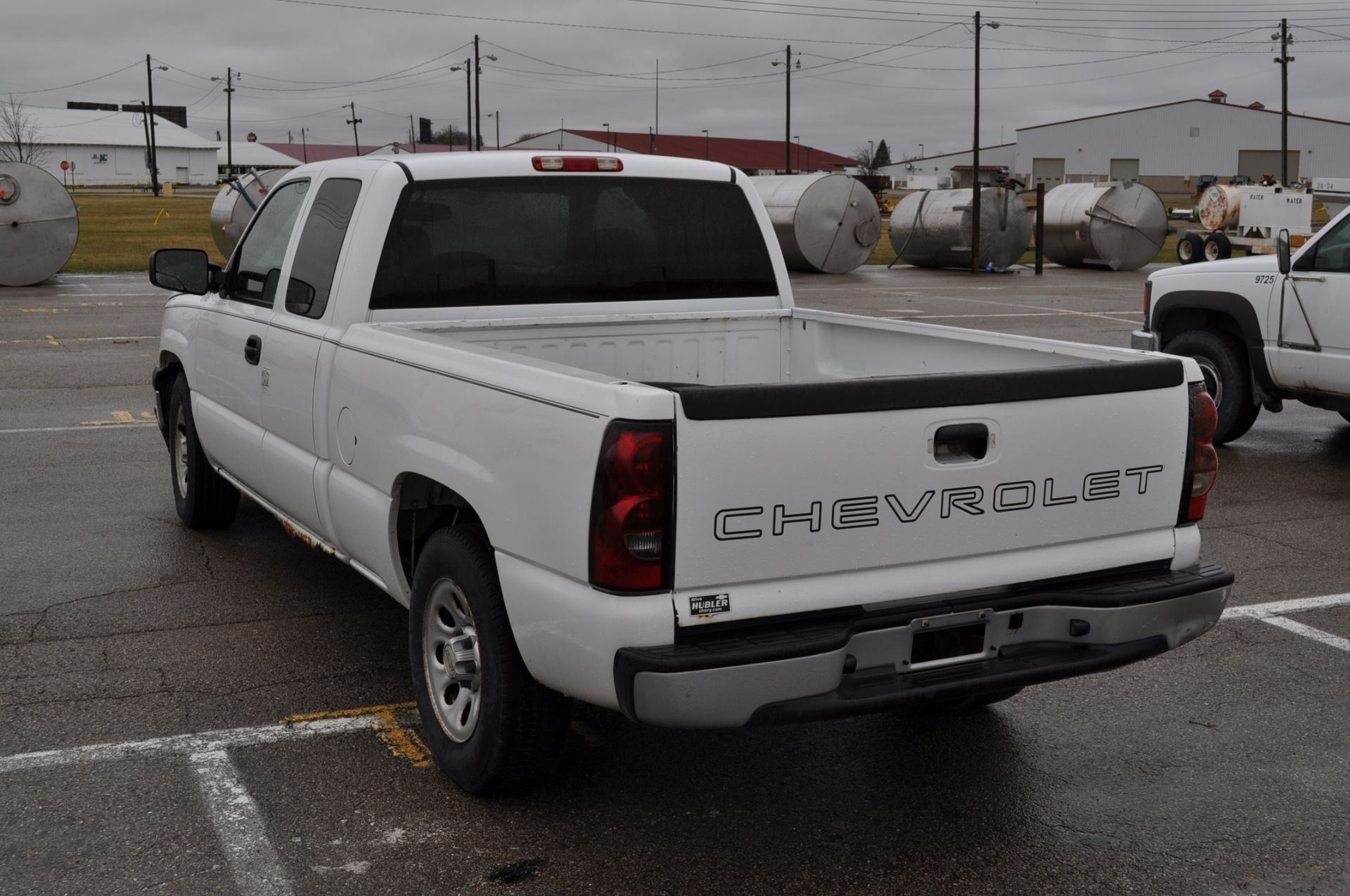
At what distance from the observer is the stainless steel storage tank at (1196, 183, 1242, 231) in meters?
35.3

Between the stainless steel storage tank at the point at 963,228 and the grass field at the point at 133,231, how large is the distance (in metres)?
16.8

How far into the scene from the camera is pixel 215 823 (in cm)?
393

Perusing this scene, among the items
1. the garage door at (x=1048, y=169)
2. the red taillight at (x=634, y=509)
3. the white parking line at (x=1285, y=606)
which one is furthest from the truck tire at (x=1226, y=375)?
the garage door at (x=1048, y=169)

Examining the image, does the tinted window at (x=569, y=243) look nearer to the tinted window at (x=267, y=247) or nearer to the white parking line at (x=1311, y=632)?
the tinted window at (x=267, y=247)

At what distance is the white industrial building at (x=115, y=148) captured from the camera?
13450 centimetres

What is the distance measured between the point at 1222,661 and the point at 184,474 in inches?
203

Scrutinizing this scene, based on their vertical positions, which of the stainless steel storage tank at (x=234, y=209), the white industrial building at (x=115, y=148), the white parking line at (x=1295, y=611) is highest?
the white industrial building at (x=115, y=148)

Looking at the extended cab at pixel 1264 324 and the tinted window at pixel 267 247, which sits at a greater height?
the tinted window at pixel 267 247

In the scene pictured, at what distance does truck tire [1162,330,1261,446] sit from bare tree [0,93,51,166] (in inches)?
4210

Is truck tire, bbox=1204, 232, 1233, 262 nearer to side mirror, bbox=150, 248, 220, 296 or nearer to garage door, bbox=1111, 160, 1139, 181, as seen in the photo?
side mirror, bbox=150, 248, 220, 296

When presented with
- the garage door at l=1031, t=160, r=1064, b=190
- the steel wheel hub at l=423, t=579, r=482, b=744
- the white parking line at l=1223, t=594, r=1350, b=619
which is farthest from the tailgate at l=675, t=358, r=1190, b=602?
the garage door at l=1031, t=160, r=1064, b=190

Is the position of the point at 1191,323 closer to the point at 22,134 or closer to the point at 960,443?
the point at 960,443

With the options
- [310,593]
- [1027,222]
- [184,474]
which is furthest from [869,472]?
[1027,222]

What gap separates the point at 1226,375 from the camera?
32.6ft
